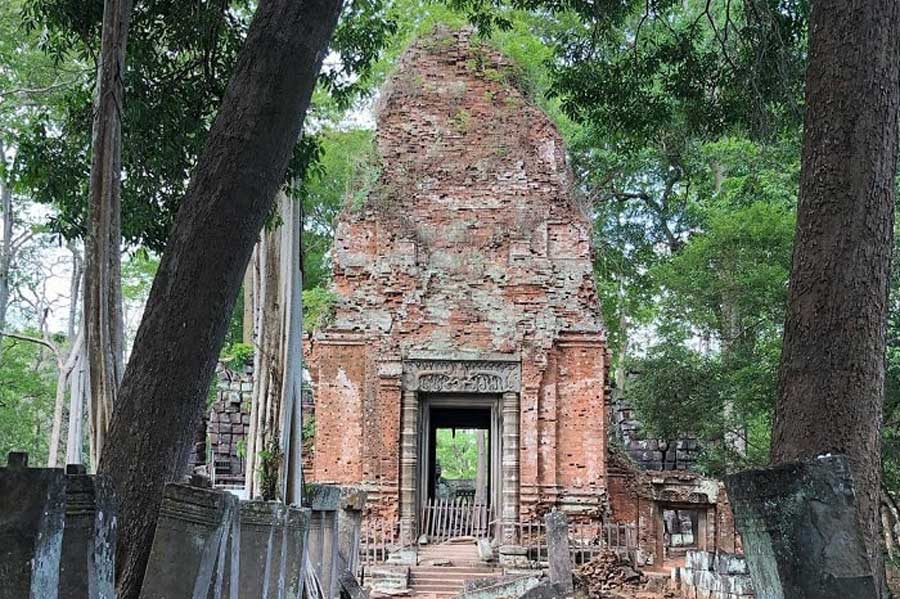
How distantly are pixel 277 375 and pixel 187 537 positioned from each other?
424 centimetres

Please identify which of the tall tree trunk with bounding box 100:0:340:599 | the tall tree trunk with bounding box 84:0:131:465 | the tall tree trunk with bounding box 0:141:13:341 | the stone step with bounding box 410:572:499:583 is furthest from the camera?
the tall tree trunk with bounding box 0:141:13:341

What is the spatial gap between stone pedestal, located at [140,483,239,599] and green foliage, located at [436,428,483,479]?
40784mm

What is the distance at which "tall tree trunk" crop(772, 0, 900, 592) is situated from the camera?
4070mm

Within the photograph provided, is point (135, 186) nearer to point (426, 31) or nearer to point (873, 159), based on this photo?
point (873, 159)

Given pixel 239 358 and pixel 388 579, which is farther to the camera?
pixel 239 358

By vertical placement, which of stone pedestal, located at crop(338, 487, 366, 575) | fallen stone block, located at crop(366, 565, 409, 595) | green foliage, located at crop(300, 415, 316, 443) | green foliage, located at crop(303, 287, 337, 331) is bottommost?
fallen stone block, located at crop(366, 565, 409, 595)

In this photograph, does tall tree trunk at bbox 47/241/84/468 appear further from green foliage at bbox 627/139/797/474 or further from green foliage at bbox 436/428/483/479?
green foliage at bbox 436/428/483/479

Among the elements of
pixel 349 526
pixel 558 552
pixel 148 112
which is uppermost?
pixel 148 112

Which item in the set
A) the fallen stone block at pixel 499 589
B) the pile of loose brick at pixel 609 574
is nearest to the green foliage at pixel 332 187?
the fallen stone block at pixel 499 589

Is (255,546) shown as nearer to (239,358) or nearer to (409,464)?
(409,464)

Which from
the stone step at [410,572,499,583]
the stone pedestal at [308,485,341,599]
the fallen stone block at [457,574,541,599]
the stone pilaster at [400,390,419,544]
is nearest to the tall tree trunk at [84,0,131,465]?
the stone pedestal at [308,485,341,599]

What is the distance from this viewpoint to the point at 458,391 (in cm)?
1496

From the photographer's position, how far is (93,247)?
5133mm

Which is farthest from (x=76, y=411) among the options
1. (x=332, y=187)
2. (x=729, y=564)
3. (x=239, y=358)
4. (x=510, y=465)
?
→ (x=729, y=564)
